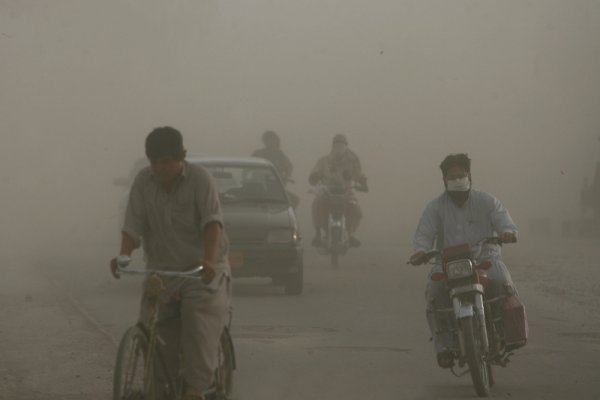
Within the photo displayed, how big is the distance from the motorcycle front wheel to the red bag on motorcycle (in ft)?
1.02

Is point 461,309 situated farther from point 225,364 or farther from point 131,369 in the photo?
point 131,369

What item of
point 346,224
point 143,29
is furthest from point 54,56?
point 346,224

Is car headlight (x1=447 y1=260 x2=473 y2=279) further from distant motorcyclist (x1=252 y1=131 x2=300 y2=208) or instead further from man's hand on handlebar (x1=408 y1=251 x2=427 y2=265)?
distant motorcyclist (x1=252 y1=131 x2=300 y2=208)

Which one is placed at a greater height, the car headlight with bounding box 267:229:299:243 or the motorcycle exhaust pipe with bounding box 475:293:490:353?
the car headlight with bounding box 267:229:299:243

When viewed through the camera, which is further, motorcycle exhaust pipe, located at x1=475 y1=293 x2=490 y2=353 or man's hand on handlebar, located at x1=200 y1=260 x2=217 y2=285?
motorcycle exhaust pipe, located at x1=475 y1=293 x2=490 y2=353

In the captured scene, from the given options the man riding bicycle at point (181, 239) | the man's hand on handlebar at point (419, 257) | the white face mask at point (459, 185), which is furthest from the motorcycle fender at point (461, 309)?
the man riding bicycle at point (181, 239)

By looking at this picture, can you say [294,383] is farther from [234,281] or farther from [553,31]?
[553,31]

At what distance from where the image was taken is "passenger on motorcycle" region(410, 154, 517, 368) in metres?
11.3

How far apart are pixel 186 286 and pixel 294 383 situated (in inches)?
115

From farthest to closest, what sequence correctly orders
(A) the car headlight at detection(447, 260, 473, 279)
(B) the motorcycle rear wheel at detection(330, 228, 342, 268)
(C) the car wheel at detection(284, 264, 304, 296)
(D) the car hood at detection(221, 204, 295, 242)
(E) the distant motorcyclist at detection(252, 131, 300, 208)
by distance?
(E) the distant motorcyclist at detection(252, 131, 300, 208) < (B) the motorcycle rear wheel at detection(330, 228, 342, 268) < (C) the car wheel at detection(284, 264, 304, 296) < (D) the car hood at detection(221, 204, 295, 242) < (A) the car headlight at detection(447, 260, 473, 279)

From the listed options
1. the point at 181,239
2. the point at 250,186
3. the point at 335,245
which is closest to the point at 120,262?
the point at 181,239

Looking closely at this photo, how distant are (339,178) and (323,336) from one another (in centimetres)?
954

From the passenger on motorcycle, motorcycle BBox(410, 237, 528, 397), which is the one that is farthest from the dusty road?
the passenger on motorcycle

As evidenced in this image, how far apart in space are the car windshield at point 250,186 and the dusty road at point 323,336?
1033 millimetres
